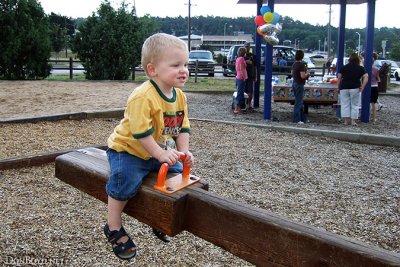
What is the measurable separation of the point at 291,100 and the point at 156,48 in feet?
28.5

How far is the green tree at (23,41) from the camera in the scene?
16438 mm

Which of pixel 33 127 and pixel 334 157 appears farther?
pixel 33 127

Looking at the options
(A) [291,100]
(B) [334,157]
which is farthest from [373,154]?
(A) [291,100]

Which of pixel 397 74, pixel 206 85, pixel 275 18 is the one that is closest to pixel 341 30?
pixel 275 18

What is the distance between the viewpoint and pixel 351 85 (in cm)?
890

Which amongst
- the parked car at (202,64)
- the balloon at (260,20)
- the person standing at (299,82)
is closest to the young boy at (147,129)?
the person standing at (299,82)

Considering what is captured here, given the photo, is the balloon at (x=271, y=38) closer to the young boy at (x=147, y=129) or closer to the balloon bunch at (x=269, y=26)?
the balloon bunch at (x=269, y=26)

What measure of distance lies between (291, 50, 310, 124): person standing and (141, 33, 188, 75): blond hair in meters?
7.35

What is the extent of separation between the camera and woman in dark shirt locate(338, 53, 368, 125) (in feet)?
28.9

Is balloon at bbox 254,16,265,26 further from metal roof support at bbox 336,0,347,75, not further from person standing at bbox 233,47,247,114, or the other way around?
metal roof support at bbox 336,0,347,75

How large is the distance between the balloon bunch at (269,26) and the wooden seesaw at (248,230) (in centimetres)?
790

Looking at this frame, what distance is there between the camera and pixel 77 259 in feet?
9.18

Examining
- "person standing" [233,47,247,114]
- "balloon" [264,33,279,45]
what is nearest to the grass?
"person standing" [233,47,247,114]

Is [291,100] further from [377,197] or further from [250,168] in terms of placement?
[377,197]
